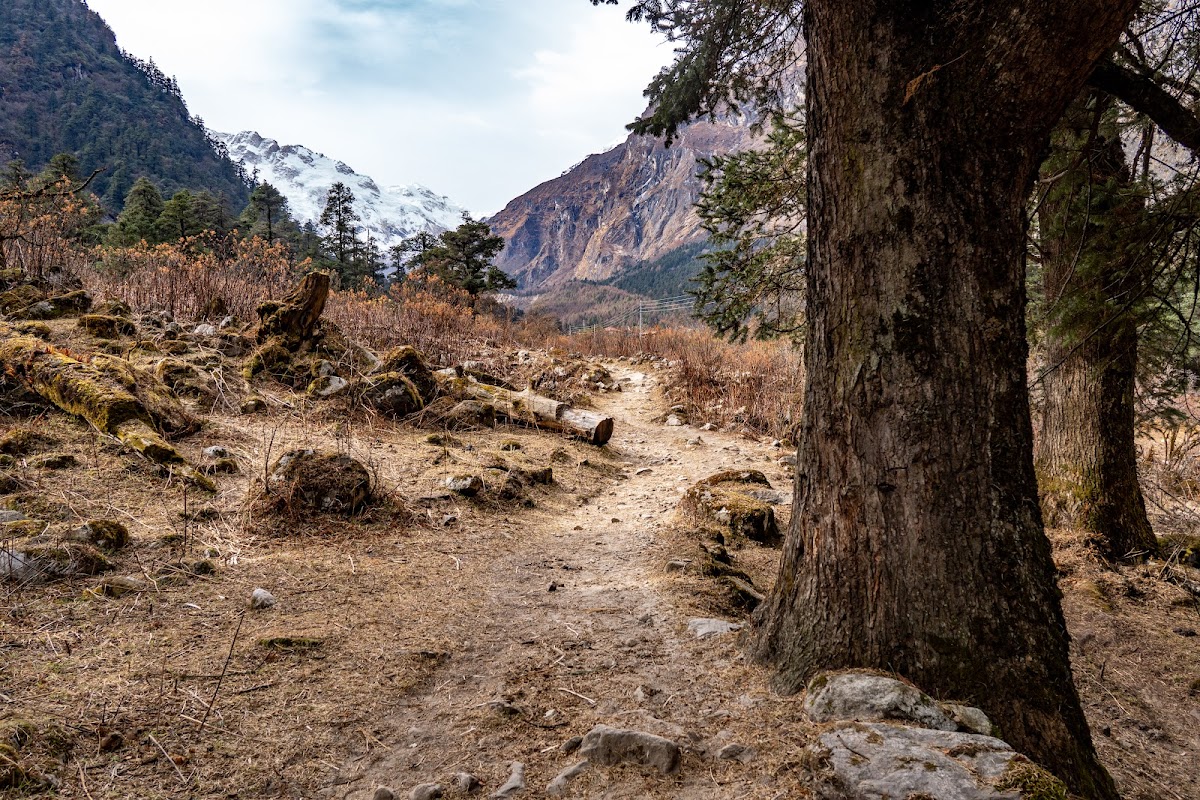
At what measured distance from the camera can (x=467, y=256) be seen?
78.2ft

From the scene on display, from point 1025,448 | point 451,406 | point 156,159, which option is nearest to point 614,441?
point 451,406

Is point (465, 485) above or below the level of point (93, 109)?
below

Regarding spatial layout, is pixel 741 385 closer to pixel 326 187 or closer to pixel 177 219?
pixel 177 219

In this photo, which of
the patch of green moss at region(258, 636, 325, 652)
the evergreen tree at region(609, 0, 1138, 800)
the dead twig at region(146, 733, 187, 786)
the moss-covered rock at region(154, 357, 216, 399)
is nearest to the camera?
the dead twig at region(146, 733, 187, 786)

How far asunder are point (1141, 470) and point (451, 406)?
7.93 m

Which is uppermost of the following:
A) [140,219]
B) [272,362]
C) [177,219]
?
[177,219]

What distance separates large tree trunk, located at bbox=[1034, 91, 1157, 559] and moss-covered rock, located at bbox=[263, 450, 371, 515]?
4.68 m

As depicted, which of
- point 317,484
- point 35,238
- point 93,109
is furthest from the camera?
point 93,109

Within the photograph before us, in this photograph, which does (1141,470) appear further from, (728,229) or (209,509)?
(209,509)

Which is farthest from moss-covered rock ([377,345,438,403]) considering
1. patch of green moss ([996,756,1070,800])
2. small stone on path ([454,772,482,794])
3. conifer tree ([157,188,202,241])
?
conifer tree ([157,188,202,241])

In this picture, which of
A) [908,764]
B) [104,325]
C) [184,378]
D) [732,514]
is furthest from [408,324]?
[908,764]

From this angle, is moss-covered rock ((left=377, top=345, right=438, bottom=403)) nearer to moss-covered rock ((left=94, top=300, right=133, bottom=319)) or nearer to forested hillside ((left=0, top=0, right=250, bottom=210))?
moss-covered rock ((left=94, top=300, right=133, bottom=319))

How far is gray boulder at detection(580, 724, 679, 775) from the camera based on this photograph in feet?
5.57

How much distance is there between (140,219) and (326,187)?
146 metres
